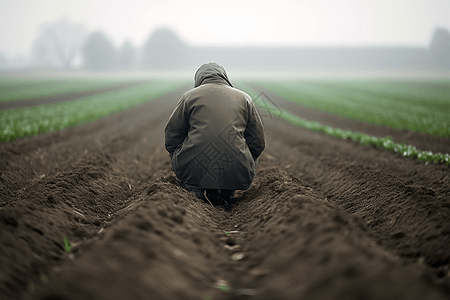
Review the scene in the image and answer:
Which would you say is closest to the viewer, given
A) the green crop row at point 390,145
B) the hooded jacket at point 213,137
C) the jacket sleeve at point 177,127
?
the hooded jacket at point 213,137

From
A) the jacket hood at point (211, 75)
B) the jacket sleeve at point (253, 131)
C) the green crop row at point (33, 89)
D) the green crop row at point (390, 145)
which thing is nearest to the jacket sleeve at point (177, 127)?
the jacket hood at point (211, 75)

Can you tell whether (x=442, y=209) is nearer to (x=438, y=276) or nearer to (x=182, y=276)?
(x=438, y=276)

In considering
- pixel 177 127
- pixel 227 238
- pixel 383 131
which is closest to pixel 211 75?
pixel 177 127

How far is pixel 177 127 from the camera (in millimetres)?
4422

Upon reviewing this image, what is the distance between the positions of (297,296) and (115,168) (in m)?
5.70

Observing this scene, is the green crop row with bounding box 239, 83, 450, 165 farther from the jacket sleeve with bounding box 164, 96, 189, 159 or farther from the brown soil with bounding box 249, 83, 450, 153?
the jacket sleeve with bounding box 164, 96, 189, 159

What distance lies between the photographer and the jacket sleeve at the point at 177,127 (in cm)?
434

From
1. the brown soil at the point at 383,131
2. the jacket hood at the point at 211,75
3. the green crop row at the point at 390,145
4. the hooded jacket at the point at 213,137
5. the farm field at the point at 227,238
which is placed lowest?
the brown soil at the point at 383,131

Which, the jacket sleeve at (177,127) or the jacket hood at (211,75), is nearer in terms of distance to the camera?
the jacket sleeve at (177,127)

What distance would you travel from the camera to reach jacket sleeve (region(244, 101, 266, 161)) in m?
4.51

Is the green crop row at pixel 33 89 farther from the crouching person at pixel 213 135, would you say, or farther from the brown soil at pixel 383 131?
the crouching person at pixel 213 135

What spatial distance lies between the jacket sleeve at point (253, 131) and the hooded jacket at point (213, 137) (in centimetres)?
2

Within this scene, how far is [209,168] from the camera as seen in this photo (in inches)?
164

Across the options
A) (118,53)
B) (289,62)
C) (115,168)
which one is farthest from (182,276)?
(289,62)
